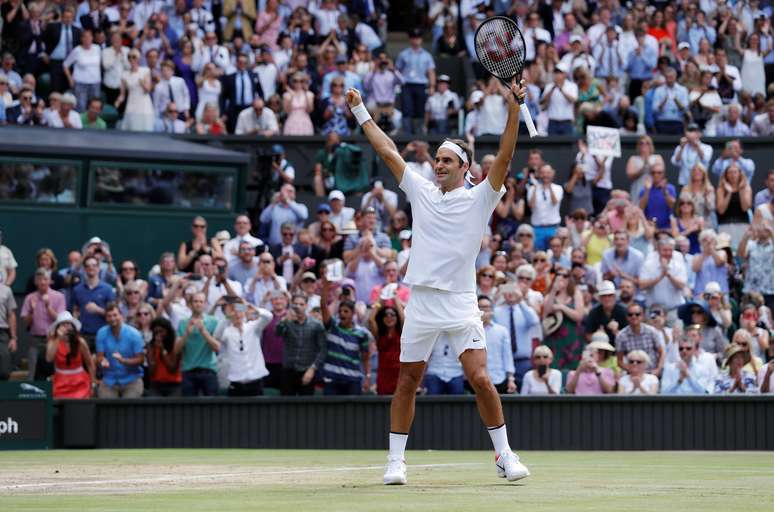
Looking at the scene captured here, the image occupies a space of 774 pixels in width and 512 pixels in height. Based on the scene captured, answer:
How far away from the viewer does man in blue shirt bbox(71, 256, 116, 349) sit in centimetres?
1858

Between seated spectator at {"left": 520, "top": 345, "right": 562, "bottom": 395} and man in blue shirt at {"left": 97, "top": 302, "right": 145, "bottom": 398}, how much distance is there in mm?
4311

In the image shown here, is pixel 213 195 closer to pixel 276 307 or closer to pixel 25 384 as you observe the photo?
pixel 276 307

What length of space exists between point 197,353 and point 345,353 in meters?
1.72

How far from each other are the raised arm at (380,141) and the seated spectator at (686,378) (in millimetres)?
7909

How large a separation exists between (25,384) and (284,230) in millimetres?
5233

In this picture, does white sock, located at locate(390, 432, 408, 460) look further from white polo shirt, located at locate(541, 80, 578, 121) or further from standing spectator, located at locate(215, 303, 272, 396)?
white polo shirt, located at locate(541, 80, 578, 121)

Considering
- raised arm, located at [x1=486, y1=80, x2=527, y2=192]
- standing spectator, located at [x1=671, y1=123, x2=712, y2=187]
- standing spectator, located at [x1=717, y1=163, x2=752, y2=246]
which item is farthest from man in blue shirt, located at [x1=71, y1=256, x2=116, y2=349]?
raised arm, located at [x1=486, y1=80, x2=527, y2=192]

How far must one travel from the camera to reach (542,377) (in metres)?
17.1

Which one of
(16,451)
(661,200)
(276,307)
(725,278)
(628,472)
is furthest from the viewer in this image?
(661,200)

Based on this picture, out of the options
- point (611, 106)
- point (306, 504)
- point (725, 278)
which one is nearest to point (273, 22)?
point (611, 106)

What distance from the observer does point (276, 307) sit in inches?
725

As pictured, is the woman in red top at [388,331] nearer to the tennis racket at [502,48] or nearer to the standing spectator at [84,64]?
the tennis racket at [502,48]

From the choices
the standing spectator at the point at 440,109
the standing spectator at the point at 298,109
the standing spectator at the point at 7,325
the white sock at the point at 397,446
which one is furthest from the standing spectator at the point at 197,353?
the white sock at the point at 397,446

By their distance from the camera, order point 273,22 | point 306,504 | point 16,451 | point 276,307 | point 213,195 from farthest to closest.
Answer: point 273,22 < point 213,195 < point 276,307 < point 16,451 < point 306,504
